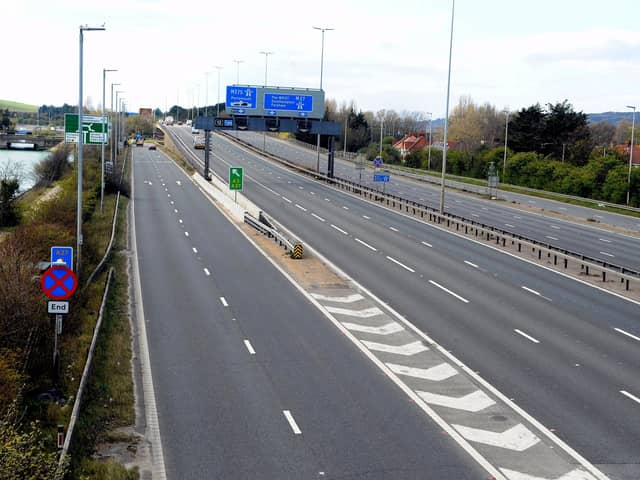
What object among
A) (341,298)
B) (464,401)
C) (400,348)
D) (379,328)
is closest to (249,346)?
(400,348)

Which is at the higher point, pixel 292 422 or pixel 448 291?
pixel 448 291

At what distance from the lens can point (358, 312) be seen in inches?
1065

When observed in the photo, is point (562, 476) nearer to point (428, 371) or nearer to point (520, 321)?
point (428, 371)

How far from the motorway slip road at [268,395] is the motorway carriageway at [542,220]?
1947cm

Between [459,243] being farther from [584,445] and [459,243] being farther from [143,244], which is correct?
[584,445]

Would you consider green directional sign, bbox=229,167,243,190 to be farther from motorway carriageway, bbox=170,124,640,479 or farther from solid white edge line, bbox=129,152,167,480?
solid white edge line, bbox=129,152,167,480

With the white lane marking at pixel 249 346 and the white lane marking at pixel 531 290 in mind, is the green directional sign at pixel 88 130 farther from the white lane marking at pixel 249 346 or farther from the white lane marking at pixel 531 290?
the white lane marking at pixel 531 290

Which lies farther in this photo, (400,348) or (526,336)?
(526,336)

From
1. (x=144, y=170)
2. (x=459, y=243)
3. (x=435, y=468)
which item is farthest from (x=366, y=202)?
(x=435, y=468)

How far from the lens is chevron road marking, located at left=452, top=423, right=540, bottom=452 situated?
1536 centimetres

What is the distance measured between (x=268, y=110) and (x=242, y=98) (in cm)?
264

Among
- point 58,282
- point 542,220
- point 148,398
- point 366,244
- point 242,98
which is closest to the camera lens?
point 58,282

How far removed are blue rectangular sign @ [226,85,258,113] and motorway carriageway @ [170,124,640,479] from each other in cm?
2643

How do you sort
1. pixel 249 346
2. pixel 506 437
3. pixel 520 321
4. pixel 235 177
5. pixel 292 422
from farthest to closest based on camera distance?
pixel 235 177 < pixel 520 321 < pixel 249 346 < pixel 292 422 < pixel 506 437
